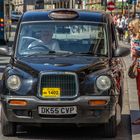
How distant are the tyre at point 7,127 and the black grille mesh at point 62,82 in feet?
2.67

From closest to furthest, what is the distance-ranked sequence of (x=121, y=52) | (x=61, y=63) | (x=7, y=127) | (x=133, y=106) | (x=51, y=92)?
1. (x=51, y=92)
2. (x=61, y=63)
3. (x=7, y=127)
4. (x=121, y=52)
5. (x=133, y=106)

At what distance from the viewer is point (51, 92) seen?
7762 mm

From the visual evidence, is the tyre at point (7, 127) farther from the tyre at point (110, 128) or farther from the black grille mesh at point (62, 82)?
the tyre at point (110, 128)

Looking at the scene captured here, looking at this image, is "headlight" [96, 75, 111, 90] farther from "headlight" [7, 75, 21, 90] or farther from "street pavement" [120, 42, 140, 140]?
"headlight" [7, 75, 21, 90]

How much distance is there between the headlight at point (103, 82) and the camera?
782cm

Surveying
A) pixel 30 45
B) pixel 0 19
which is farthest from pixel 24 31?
pixel 0 19

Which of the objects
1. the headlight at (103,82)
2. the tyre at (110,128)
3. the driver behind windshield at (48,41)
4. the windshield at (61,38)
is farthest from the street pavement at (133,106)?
the driver behind windshield at (48,41)

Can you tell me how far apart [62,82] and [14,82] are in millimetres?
655

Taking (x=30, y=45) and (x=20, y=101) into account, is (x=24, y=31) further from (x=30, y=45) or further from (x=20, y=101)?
(x=20, y=101)

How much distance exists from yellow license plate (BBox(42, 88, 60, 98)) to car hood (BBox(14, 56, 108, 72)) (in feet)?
0.90

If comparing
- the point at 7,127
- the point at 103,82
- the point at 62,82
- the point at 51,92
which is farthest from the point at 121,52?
the point at 7,127

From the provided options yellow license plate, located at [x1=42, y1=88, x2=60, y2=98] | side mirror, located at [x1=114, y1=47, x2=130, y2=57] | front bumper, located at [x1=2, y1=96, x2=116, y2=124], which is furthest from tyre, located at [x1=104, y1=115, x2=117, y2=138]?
side mirror, located at [x1=114, y1=47, x2=130, y2=57]

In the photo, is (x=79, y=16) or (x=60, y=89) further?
(x=79, y=16)

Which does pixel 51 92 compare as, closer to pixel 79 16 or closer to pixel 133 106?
pixel 79 16
